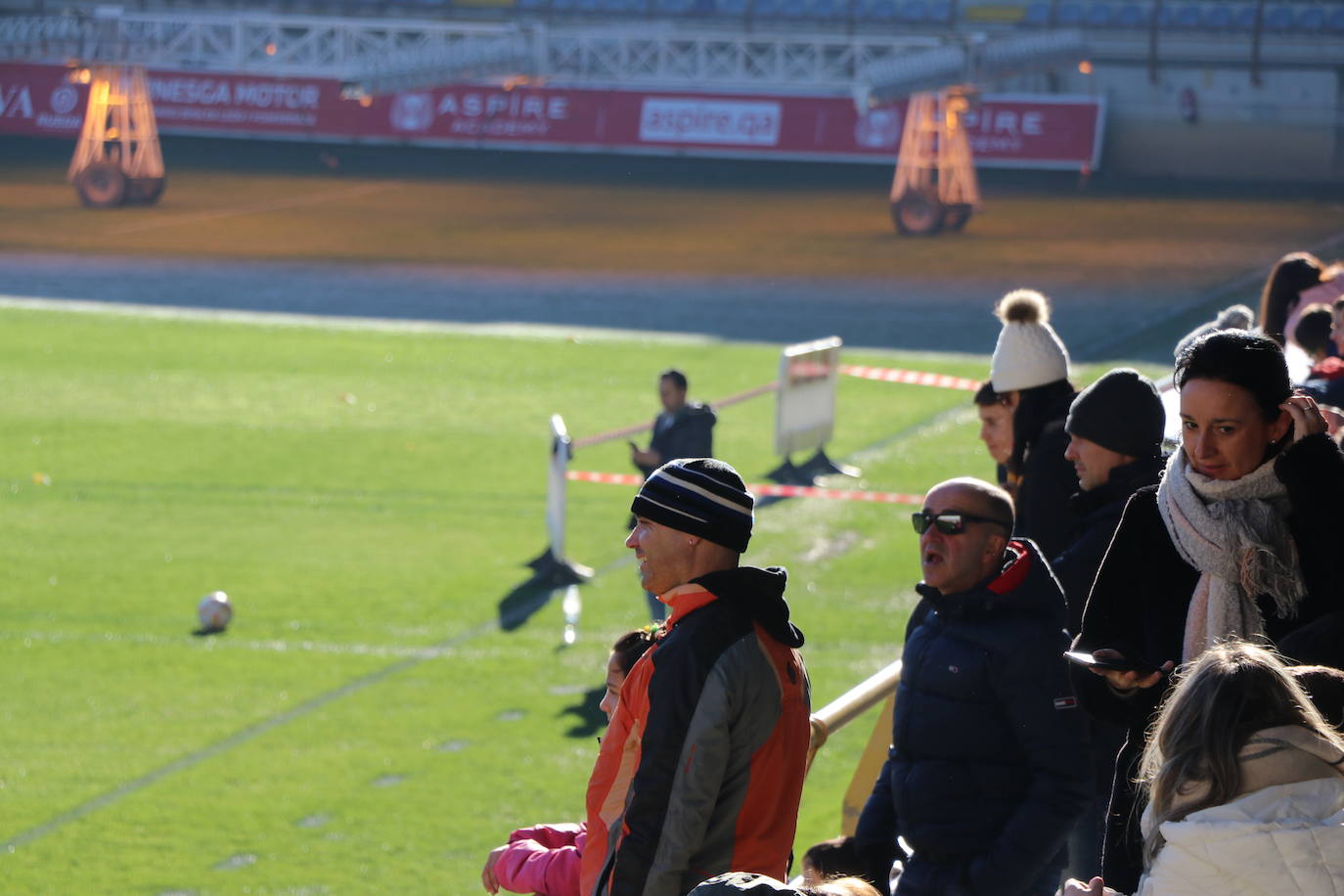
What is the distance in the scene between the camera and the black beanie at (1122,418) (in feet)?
15.3

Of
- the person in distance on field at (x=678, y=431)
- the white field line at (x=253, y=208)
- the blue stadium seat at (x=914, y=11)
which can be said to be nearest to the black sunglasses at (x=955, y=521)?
the person in distance on field at (x=678, y=431)

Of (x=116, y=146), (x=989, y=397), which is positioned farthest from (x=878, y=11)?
(x=989, y=397)

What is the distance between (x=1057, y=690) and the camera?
4.25 meters

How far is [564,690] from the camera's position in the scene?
11.2 metres

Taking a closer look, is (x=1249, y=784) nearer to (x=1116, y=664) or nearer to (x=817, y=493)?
(x=1116, y=664)

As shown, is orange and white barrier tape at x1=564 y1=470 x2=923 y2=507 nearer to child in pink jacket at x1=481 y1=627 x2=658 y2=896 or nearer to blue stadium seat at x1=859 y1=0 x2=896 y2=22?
child in pink jacket at x1=481 y1=627 x2=658 y2=896

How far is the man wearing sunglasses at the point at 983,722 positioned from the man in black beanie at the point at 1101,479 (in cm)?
31

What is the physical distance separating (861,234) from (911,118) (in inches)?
123

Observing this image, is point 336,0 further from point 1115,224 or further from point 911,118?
point 1115,224

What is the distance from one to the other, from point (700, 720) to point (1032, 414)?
2372 mm

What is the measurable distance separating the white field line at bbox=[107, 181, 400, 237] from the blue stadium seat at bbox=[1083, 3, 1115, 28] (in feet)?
50.2

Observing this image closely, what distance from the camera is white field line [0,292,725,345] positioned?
83.6ft

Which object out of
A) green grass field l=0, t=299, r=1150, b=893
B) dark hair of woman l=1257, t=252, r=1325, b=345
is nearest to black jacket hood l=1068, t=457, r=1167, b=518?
dark hair of woman l=1257, t=252, r=1325, b=345

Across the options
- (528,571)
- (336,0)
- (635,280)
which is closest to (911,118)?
(635,280)
